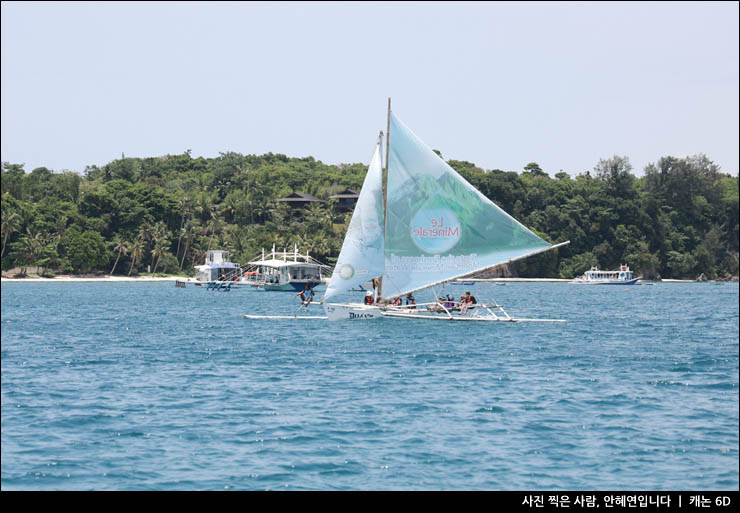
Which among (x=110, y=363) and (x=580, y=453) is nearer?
(x=580, y=453)

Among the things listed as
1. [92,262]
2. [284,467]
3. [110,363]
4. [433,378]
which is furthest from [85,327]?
[92,262]

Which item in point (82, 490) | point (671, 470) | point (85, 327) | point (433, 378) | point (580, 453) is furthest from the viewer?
point (85, 327)

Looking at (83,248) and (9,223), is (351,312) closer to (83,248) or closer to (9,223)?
(9,223)

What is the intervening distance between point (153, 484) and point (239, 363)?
18.2m

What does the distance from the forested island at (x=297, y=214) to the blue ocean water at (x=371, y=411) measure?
345 feet

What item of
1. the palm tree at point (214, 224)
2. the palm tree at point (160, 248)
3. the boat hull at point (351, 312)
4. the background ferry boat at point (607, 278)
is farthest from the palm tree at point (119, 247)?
the boat hull at point (351, 312)

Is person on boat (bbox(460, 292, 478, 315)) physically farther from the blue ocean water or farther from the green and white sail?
the blue ocean water

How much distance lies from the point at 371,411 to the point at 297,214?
149215mm

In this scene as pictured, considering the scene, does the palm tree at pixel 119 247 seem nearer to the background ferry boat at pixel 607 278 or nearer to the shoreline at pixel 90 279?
the shoreline at pixel 90 279

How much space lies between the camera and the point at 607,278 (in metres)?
160

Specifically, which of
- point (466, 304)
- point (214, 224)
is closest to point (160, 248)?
point (214, 224)

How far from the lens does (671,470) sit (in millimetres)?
19453

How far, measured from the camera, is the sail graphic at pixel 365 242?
5203 centimetres

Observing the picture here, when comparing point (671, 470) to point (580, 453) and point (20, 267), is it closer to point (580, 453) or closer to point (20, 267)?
point (580, 453)
